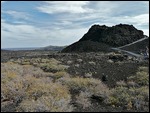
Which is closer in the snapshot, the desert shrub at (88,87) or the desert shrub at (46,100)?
the desert shrub at (46,100)

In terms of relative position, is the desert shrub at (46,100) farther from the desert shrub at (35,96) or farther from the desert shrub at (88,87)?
the desert shrub at (88,87)

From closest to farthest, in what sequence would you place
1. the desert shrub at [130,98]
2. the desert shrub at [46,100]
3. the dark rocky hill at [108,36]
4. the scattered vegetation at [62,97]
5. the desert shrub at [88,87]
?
the desert shrub at [46,100]
the scattered vegetation at [62,97]
the desert shrub at [130,98]
the desert shrub at [88,87]
the dark rocky hill at [108,36]

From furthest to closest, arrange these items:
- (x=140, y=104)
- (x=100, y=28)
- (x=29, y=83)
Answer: (x=100, y=28) → (x=29, y=83) → (x=140, y=104)

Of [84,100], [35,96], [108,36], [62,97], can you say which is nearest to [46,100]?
[62,97]

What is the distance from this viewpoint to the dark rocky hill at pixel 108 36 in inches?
2623

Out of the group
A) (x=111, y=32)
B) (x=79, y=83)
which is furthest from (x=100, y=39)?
(x=79, y=83)

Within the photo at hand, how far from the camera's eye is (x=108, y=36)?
71750 millimetres

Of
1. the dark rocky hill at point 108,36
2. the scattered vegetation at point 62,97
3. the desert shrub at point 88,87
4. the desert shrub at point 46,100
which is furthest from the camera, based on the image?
the dark rocky hill at point 108,36

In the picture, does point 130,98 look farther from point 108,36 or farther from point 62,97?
point 108,36

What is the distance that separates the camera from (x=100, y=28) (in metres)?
78.1

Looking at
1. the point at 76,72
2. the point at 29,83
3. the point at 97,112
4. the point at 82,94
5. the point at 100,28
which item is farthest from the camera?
the point at 100,28

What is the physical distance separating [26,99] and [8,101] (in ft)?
2.74

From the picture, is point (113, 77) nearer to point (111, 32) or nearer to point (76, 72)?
point (76, 72)

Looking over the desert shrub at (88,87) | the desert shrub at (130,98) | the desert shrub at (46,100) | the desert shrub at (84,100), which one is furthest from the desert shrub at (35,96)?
the desert shrub at (130,98)
